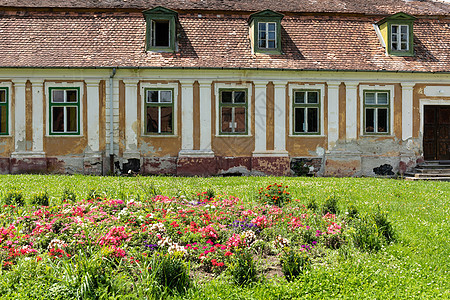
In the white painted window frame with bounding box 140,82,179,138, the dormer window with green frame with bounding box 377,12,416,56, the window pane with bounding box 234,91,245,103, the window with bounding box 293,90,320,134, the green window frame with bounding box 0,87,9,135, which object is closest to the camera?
the green window frame with bounding box 0,87,9,135

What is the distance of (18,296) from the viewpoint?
4.59 meters

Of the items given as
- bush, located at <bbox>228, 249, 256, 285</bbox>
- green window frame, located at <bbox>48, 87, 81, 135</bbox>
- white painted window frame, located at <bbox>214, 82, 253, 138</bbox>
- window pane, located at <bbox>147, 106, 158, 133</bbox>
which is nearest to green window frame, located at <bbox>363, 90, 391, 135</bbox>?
white painted window frame, located at <bbox>214, 82, 253, 138</bbox>

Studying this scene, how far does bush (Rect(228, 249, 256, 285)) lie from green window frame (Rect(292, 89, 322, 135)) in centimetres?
1223

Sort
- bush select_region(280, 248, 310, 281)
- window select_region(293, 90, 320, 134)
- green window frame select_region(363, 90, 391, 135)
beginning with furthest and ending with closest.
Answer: green window frame select_region(363, 90, 391, 135) → window select_region(293, 90, 320, 134) → bush select_region(280, 248, 310, 281)

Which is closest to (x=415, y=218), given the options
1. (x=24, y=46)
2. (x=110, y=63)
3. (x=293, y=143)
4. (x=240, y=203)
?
(x=240, y=203)

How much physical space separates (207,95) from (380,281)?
12.4 m

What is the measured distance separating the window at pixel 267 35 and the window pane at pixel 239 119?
277cm

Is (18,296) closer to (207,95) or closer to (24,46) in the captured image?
(207,95)

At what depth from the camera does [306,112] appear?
17.2 meters

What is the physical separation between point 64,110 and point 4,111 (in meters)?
2.30

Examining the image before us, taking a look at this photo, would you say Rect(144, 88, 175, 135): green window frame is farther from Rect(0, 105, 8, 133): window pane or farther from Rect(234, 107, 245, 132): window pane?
Rect(0, 105, 8, 133): window pane

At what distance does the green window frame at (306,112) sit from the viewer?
17.1 metres

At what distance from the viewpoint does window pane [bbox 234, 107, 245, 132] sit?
16.9m

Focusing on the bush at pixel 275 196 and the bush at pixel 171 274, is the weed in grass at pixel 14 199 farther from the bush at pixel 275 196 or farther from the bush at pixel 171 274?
the bush at pixel 275 196
